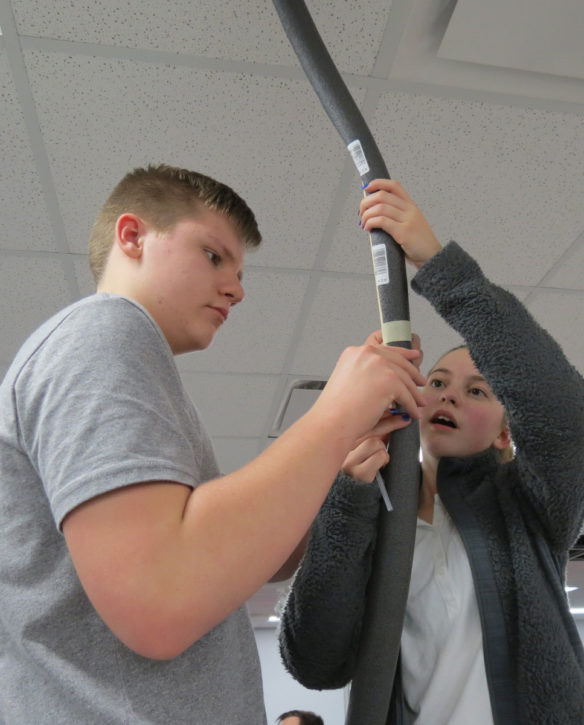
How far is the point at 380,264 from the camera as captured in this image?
811 millimetres

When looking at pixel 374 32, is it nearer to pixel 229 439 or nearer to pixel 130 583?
pixel 130 583

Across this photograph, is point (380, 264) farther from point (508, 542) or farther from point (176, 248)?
point (508, 542)

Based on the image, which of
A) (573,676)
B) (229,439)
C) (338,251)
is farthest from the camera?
(229,439)

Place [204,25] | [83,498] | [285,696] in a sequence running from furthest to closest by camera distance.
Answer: [285,696] → [204,25] → [83,498]

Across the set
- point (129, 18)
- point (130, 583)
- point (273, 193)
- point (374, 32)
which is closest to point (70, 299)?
point (273, 193)

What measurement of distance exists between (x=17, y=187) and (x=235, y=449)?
6.62 ft

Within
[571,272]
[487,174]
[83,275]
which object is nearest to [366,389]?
[487,174]

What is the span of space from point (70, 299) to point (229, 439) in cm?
131

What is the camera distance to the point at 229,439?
3.30 m

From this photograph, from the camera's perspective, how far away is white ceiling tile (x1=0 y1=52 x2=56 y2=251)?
4.81ft

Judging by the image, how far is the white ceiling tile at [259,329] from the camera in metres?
2.14

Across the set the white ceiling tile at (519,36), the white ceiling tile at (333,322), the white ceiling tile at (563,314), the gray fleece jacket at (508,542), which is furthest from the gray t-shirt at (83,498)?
the white ceiling tile at (563,314)

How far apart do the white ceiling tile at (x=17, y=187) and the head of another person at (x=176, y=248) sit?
2.31 ft

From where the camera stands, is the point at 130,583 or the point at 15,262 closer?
the point at 130,583
